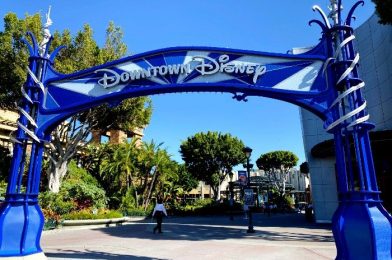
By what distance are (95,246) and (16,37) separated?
17136 mm

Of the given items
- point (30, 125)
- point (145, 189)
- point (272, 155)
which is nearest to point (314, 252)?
point (30, 125)

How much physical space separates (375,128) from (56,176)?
2131 cm

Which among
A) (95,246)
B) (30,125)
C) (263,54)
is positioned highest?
(263,54)

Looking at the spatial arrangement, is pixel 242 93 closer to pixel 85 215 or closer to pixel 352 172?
pixel 352 172

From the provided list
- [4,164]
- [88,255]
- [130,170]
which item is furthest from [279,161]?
[88,255]

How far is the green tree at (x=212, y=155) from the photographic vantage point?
47250mm

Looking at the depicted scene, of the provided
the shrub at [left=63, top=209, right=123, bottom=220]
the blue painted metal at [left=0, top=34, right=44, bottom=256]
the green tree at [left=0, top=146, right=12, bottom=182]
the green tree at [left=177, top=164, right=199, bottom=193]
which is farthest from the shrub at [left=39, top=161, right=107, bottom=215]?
the green tree at [left=177, top=164, right=199, bottom=193]

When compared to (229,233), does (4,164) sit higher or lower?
higher

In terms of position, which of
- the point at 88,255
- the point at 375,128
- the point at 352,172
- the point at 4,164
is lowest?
the point at 88,255

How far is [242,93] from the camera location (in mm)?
7750

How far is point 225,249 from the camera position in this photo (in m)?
10.9

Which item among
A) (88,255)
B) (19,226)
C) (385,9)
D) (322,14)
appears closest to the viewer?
(322,14)

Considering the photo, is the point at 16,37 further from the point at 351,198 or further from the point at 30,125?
the point at 351,198

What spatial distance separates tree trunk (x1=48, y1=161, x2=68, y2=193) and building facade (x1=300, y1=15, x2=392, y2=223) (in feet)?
57.6
